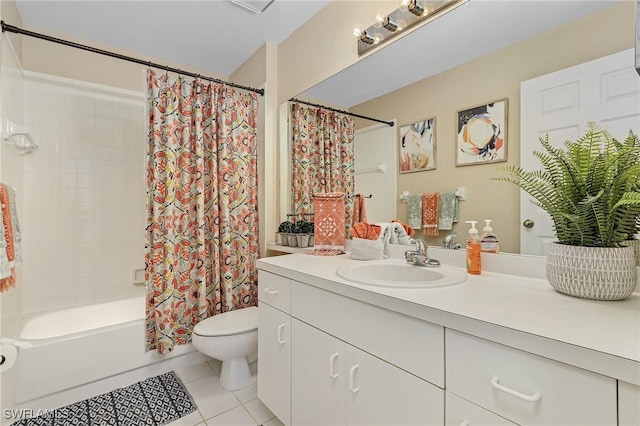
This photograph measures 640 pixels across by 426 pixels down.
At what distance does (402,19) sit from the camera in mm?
1484

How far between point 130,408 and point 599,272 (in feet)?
7.35

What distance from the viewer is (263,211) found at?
236 cm

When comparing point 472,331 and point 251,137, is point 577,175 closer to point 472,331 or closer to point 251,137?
point 472,331

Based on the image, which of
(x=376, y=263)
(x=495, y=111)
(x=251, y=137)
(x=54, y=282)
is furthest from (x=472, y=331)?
(x=54, y=282)

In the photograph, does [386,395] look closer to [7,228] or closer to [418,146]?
[418,146]

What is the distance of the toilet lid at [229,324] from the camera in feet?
5.90

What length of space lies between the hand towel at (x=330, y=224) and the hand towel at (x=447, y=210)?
0.59 metres

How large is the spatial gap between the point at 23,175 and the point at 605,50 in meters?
3.34

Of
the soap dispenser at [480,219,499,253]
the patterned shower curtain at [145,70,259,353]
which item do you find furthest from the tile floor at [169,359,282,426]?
the soap dispenser at [480,219,499,253]

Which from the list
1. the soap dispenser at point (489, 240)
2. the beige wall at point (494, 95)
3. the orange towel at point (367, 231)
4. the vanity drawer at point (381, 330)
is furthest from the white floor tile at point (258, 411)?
the soap dispenser at point (489, 240)

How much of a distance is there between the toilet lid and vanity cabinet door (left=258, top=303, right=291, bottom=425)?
35 centimetres

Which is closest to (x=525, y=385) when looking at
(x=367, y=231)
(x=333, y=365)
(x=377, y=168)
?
(x=333, y=365)

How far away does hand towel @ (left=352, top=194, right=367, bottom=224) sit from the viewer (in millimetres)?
1773

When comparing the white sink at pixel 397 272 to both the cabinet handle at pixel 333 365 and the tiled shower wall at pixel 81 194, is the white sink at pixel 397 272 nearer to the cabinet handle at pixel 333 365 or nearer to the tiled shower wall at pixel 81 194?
the cabinet handle at pixel 333 365
